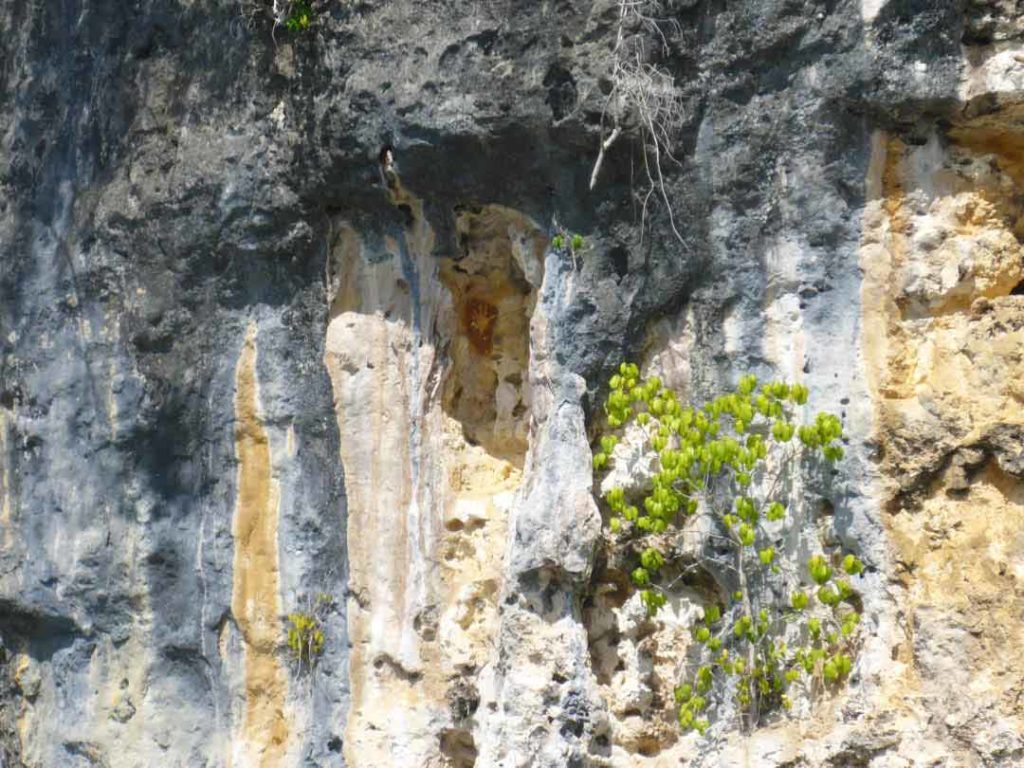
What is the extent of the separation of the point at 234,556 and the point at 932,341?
2.45m

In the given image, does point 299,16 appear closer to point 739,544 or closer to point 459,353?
point 459,353

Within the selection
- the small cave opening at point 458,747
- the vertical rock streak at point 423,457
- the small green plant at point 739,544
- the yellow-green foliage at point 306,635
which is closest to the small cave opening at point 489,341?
the vertical rock streak at point 423,457

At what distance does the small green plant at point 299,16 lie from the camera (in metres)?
5.08

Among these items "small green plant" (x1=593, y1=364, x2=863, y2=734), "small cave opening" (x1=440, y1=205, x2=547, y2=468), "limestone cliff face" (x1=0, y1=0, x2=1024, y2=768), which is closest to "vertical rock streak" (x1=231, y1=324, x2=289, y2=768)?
"limestone cliff face" (x1=0, y1=0, x2=1024, y2=768)

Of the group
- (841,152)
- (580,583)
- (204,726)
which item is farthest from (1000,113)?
(204,726)

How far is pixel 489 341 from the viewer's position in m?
5.23

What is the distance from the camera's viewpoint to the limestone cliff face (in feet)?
14.5

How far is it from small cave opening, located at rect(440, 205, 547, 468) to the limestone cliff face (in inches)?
0.5

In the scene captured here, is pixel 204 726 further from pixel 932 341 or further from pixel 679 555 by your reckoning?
pixel 932 341

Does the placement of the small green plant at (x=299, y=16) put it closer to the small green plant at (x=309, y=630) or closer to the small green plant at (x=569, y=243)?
the small green plant at (x=569, y=243)

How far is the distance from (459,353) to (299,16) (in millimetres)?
1290

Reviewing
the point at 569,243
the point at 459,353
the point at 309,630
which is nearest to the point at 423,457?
the point at 459,353

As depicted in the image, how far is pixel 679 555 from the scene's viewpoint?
4703mm

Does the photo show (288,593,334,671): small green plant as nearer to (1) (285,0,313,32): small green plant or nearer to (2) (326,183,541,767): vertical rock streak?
(2) (326,183,541,767): vertical rock streak
